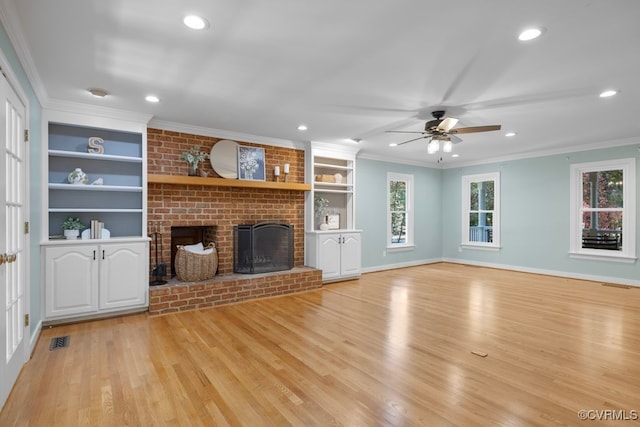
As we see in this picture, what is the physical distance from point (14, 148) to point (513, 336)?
15.3 feet

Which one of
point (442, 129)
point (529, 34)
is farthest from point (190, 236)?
point (529, 34)

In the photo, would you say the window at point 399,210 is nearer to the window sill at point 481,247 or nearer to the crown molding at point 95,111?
the window sill at point 481,247

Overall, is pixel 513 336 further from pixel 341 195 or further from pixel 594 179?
pixel 594 179

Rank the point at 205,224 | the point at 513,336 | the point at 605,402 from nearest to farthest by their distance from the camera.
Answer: the point at 605,402 → the point at 513,336 → the point at 205,224

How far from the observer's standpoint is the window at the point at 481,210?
733 cm

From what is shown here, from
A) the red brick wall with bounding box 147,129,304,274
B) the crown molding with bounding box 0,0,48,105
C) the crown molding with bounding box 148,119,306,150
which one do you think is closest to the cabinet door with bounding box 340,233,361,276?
the red brick wall with bounding box 147,129,304,274

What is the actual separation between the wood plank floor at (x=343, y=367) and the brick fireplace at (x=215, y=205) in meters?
0.89

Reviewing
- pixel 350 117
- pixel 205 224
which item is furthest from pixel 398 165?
pixel 205 224

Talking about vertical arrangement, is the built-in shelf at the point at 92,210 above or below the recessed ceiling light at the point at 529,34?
below

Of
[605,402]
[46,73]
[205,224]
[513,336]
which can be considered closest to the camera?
[605,402]

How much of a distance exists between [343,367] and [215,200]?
327 cm

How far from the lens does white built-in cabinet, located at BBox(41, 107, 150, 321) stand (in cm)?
365

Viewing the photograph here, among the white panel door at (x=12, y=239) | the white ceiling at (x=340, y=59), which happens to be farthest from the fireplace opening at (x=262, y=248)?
the white panel door at (x=12, y=239)

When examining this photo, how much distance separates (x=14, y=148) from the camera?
2594 millimetres
